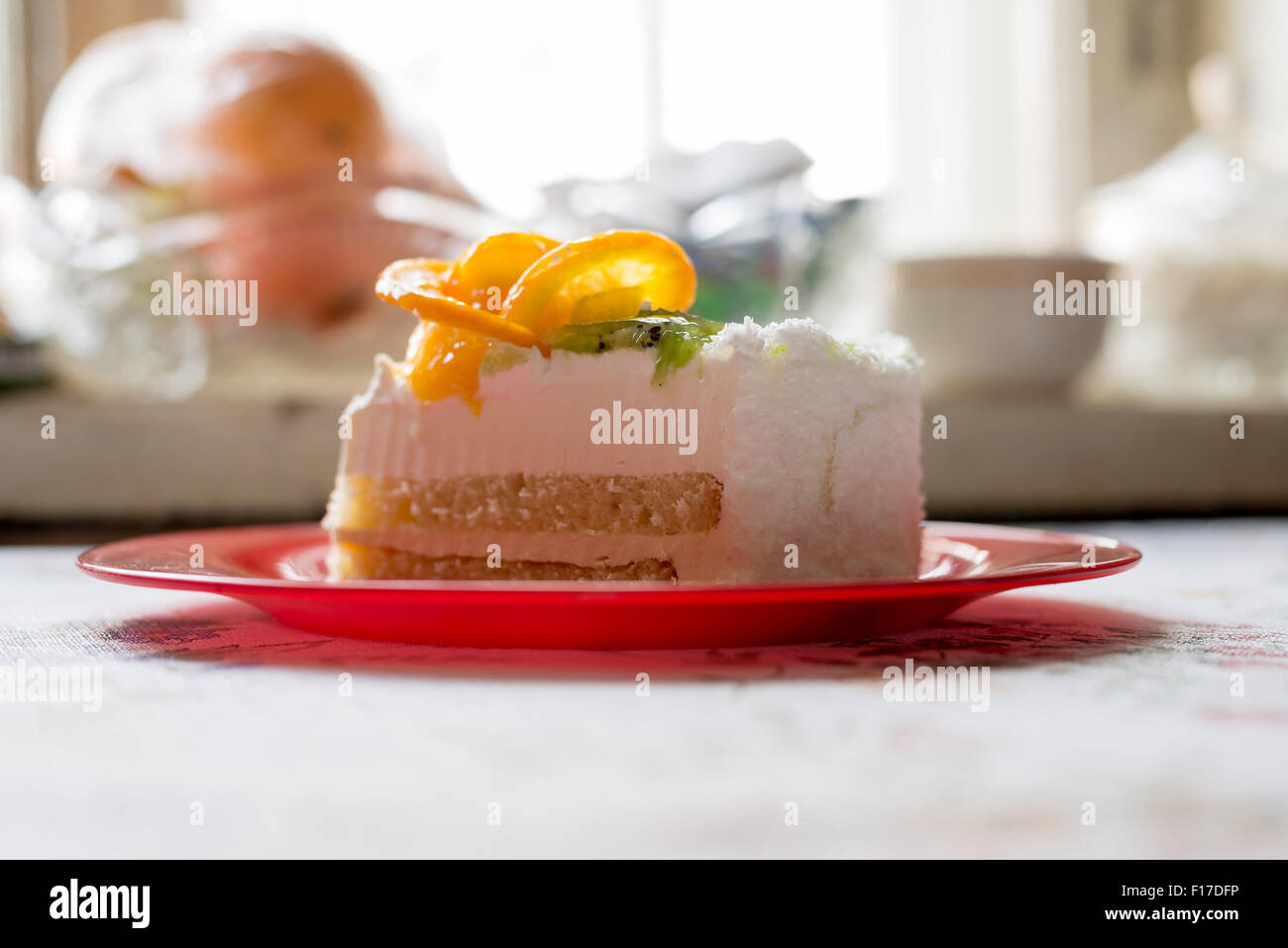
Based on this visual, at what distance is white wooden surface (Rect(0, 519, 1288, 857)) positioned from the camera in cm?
52

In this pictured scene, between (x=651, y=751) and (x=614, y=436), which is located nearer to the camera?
(x=651, y=751)

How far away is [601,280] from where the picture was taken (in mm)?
1137

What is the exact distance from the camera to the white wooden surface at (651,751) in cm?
52

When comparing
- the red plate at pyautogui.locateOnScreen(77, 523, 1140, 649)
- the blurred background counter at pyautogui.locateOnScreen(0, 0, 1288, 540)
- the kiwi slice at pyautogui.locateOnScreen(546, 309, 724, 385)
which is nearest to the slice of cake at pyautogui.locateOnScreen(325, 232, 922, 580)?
the kiwi slice at pyautogui.locateOnScreen(546, 309, 724, 385)

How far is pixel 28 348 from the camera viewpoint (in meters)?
2.81

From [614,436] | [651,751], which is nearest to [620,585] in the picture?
[651,751]

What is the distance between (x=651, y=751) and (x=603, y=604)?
0.17m

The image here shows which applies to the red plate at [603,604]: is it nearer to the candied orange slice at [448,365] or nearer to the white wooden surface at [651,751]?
the white wooden surface at [651,751]

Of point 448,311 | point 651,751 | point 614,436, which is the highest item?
point 448,311

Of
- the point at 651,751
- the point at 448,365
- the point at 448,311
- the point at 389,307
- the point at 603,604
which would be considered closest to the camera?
the point at 651,751

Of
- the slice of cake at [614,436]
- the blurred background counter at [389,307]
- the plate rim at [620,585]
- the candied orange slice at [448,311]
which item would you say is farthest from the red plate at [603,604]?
the blurred background counter at [389,307]

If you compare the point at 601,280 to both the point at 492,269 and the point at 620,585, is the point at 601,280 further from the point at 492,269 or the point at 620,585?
the point at 620,585

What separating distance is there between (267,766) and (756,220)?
→ 2.32 metres
